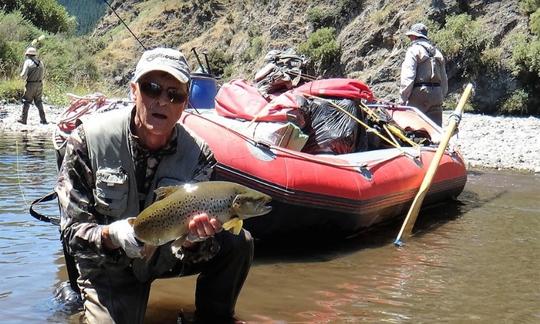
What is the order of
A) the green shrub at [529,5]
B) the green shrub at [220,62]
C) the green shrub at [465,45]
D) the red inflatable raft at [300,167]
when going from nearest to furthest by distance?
1. the red inflatable raft at [300,167]
2. the green shrub at [465,45]
3. the green shrub at [529,5]
4. the green shrub at [220,62]

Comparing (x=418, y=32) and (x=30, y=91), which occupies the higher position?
(x=418, y=32)

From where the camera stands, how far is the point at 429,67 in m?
8.52

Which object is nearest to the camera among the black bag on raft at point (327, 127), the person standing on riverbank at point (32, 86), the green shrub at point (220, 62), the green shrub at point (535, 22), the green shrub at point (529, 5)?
the black bag on raft at point (327, 127)

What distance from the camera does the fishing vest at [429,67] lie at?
849cm

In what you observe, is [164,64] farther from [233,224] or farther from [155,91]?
[233,224]

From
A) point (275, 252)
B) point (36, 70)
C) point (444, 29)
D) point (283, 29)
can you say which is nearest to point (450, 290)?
point (275, 252)

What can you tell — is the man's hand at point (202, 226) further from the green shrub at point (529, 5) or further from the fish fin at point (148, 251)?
the green shrub at point (529, 5)

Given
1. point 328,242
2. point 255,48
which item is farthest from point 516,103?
point 255,48

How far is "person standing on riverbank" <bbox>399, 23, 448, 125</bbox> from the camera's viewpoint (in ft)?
27.8

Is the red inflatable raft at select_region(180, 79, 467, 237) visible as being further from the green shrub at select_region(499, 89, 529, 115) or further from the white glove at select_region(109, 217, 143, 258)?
the green shrub at select_region(499, 89, 529, 115)

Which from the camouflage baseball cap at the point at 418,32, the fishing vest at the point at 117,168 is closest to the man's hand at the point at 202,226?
the fishing vest at the point at 117,168

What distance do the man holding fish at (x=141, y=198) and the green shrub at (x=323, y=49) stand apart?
23437 millimetres

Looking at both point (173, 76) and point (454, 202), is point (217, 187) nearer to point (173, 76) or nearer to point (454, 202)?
point (173, 76)

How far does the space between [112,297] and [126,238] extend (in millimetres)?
421
